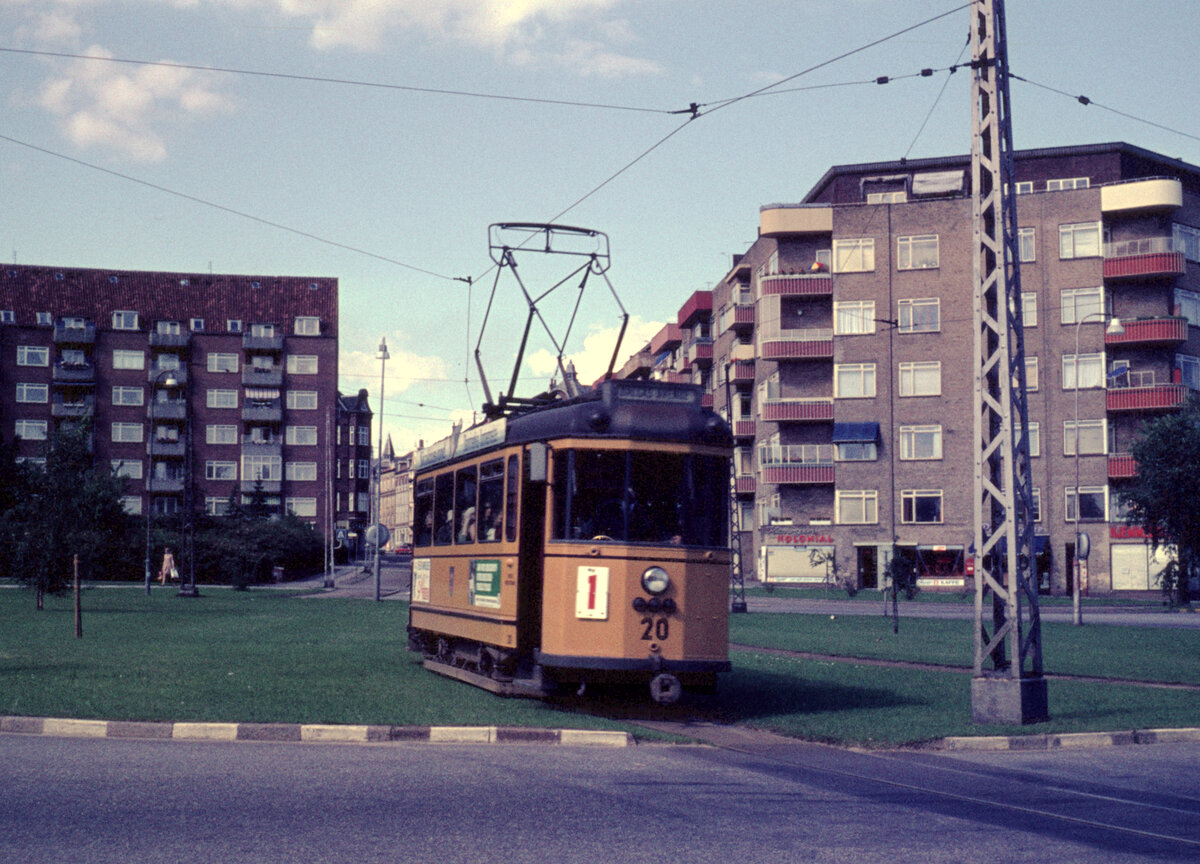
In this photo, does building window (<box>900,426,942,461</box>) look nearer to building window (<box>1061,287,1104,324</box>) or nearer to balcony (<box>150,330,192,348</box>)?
building window (<box>1061,287,1104,324</box>)

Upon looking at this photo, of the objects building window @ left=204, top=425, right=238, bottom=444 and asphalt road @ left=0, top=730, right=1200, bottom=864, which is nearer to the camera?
asphalt road @ left=0, top=730, right=1200, bottom=864

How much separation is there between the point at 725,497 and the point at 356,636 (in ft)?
46.0

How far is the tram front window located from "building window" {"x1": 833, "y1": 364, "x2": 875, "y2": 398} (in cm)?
5539

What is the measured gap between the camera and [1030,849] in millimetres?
7281

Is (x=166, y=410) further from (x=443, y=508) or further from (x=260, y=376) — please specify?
(x=443, y=508)

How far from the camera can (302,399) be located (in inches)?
3848

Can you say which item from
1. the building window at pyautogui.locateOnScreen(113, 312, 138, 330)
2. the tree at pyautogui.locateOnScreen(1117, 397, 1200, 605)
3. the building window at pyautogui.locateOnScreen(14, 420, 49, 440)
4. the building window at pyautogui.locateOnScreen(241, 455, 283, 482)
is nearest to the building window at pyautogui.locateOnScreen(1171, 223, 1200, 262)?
the tree at pyautogui.locateOnScreen(1117, 397, 1200, 605)

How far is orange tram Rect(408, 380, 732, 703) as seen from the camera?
1336cm

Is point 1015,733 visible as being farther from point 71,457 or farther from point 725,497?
point 71,457

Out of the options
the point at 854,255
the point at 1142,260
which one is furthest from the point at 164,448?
the point at 1142,260

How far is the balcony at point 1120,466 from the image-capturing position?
62.7m

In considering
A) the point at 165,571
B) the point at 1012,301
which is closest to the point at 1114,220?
the point at 165,571

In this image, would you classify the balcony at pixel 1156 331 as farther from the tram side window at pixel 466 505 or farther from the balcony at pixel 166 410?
the balcony at pixel 166 410

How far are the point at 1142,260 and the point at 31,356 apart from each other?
72.2 m
